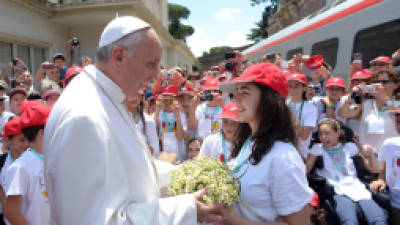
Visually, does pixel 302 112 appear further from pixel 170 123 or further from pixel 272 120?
pixel 272 120

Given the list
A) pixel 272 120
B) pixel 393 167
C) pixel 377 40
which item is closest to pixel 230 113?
pixel 272 120

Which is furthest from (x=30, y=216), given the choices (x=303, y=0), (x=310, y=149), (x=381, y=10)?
(x=303, y=0)

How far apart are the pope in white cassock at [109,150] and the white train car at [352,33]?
20.4 feet

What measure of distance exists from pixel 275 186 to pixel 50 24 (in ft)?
48.6

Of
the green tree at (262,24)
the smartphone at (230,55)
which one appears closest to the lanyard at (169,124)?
the smartphone at (230,55)

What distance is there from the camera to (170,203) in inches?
49.6

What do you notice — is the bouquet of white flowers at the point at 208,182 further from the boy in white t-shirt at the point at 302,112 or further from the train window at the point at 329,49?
the train window at the point at 329,49

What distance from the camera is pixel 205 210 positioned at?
1.31 m

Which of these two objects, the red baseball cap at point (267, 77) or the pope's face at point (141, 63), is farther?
the red baseball cap at point (267, 77)

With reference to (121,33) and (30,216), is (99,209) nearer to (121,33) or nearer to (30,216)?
(121,33)

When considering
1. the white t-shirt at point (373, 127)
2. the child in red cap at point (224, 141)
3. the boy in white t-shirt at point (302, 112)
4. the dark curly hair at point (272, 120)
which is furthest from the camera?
the white t-shirt at point (373, 127)

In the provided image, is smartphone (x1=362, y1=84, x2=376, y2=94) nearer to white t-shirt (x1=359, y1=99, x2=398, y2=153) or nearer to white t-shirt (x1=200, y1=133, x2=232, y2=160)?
white t-shirt (x1=359, y1=99, x2=398, y2=153)

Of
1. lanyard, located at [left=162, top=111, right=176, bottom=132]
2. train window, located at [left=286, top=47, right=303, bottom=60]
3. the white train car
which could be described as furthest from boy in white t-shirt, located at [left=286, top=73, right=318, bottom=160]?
train window, located at [left=286, top=47, right=303, bottom=60]

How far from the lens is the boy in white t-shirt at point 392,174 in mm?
3434
